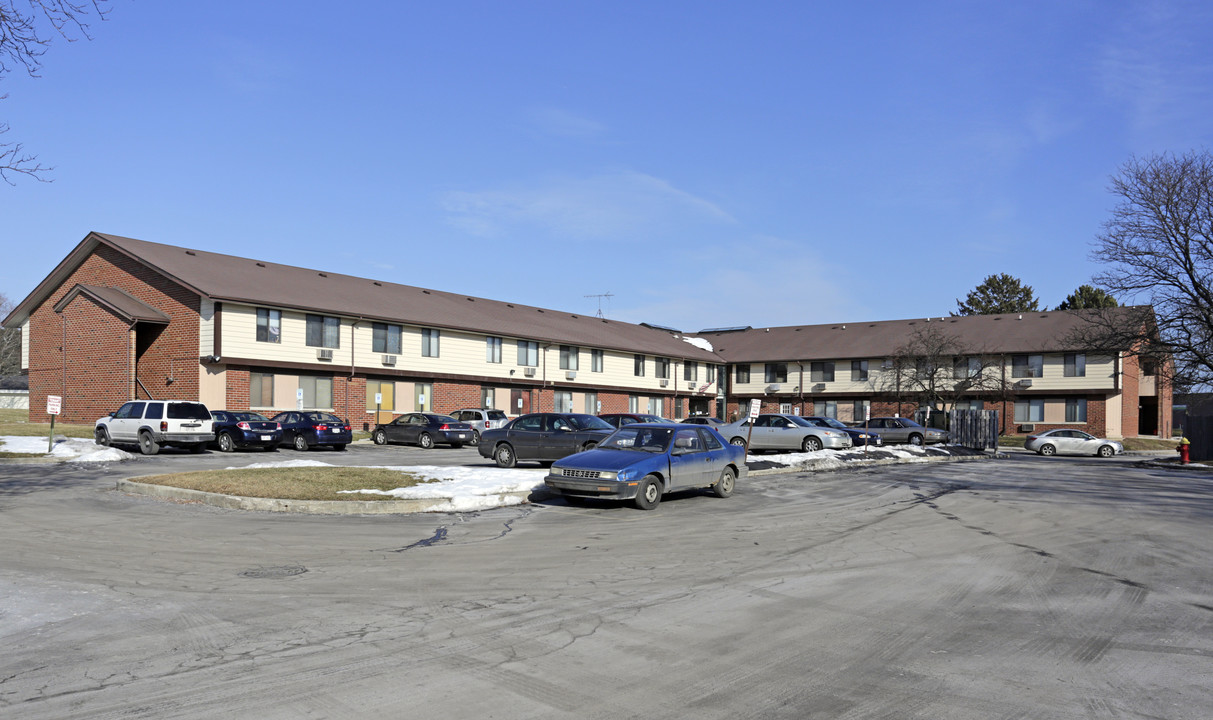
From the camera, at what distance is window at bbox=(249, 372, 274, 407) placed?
39938mm

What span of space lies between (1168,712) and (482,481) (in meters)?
13.5

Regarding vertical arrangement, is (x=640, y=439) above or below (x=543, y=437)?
above

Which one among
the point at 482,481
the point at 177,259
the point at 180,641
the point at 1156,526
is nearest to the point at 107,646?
the point at 180,641

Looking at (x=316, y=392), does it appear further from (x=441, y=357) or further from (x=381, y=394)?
(x=441, y=357)

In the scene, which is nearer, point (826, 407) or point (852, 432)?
point (852, 432)

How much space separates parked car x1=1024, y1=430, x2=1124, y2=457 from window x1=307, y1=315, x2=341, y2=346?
111 ft

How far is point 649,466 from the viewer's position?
15773mm

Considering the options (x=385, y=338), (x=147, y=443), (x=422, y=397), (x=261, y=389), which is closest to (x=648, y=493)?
(x=147, y=443)

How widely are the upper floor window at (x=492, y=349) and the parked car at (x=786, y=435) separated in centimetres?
2017

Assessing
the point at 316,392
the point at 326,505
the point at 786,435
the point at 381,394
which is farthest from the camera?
the point at 381,394

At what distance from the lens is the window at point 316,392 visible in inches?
1655

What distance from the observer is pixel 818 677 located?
611 centimetres

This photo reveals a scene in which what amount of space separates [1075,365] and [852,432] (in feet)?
89.2

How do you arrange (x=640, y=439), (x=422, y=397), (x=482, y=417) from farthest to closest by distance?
(x=422, y=397) → (x=482, y=417) → (x=640, y=439)
